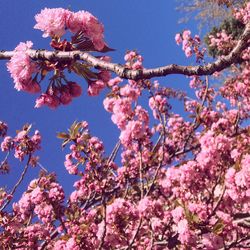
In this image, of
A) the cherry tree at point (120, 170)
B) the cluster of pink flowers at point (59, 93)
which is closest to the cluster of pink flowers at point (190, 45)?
the cherry tree at point (120, 170)

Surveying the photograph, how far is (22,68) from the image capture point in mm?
2279

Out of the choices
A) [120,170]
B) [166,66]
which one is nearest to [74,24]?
[166,66]

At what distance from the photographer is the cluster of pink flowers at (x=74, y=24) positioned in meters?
2.30

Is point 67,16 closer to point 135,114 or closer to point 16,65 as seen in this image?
point 16,65

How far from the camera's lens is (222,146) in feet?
16.7

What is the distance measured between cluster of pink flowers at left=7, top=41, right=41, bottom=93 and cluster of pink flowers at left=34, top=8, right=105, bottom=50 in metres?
0.18

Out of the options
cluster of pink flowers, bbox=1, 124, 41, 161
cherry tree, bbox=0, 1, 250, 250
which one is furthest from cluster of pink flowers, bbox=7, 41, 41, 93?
cluster of pink flowers, bbox=1, 124, 41, 161

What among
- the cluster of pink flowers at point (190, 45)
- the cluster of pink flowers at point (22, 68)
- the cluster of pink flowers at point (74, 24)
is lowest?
the cluster of pink flowers at point (22, 68)

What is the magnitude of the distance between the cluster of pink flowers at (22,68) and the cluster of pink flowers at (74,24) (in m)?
0.18

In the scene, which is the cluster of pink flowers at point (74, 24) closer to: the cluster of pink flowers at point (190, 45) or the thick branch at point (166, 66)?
the thick branch at point (166, 66)

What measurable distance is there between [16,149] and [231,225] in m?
4.77

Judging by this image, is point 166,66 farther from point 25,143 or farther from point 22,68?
point 25,143

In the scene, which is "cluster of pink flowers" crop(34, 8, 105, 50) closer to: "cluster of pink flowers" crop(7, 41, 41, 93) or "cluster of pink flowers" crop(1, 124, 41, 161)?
"cluster of pink flowers" crop(7, 41, 41, 93)

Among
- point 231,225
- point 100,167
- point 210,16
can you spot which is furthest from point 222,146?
point 210,16
